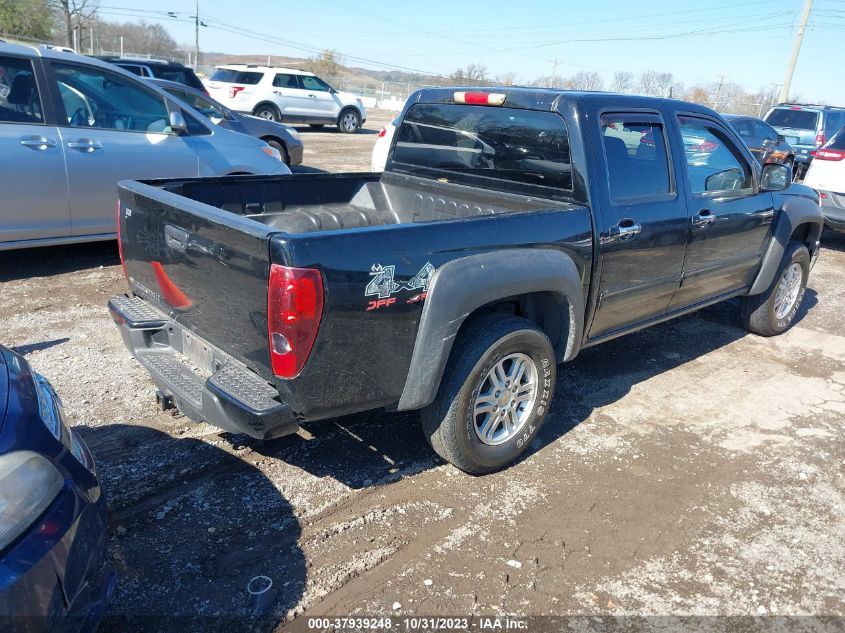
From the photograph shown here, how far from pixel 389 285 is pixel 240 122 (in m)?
8.64

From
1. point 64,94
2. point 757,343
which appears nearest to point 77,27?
point 64,94

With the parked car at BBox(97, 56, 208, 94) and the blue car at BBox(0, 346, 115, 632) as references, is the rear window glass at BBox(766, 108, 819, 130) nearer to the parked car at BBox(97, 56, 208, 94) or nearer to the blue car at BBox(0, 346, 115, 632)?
the parked car at BBox(97, 56, 208, 94)

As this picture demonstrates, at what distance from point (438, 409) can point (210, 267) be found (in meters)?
1.25

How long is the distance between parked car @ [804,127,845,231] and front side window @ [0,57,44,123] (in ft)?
30.9

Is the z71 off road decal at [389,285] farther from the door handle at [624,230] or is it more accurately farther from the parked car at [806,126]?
the parked car at [806,126]

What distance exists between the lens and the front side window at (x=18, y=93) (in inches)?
221

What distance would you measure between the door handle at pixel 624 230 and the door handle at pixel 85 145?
15.3ft

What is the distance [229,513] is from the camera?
10.4 ft

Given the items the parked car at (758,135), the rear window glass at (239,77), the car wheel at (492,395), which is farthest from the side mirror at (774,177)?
the rear window glass at (239,77)

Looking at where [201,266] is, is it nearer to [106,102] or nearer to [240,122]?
[106,102]

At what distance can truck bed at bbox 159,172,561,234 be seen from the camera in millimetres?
4008

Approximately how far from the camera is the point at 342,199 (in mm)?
4832

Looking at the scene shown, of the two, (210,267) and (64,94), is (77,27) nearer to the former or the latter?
(64,94)

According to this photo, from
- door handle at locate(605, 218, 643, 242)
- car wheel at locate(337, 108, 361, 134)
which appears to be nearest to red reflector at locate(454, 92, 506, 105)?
door handle at locate(605, 218, 643, 242)
